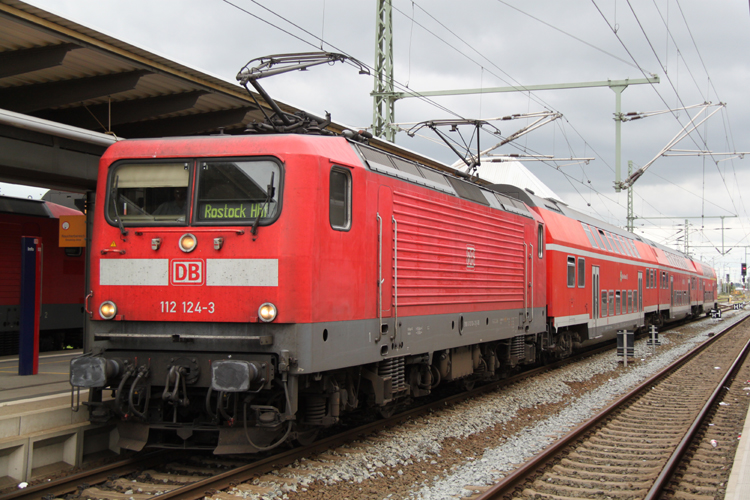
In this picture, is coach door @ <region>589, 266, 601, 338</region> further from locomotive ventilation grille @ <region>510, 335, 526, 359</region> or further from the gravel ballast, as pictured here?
locomotive ventilation grille @ <region>510, 335, 526, 359</region>

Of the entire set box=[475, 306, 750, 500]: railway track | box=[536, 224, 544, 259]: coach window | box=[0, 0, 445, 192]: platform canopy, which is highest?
box=[0, 0, 445, 192]: platform canopy

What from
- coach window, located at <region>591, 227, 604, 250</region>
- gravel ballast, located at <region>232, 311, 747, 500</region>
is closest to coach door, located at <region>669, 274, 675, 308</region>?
coach window, located at <region>591, 227, 604, 250</region>

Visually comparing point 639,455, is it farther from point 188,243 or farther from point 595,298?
point 595,298

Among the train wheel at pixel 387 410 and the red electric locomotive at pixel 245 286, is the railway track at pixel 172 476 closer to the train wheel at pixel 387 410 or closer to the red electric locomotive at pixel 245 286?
the red electric locomotive at pixel 245 286

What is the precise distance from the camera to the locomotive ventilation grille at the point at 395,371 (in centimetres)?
825

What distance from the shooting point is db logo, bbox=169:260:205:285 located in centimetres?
686

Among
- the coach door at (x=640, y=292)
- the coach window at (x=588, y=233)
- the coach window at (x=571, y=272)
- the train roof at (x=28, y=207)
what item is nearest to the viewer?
the train roof at (x=28, y=207)

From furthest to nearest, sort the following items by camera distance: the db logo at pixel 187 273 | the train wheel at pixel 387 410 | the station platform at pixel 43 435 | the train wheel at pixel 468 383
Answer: the train wheel at pixel 468 383
the train wheel at pixel 387 410
the db logo at pixel 187 273
the station platform at pixel 43 435

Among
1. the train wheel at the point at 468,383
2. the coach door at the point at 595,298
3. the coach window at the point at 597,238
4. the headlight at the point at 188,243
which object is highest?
the coach window at the point at 597,238

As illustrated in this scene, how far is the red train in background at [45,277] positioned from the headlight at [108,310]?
852 cm

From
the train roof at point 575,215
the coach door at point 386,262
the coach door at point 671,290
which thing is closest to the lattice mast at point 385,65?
the train roof at point 575,215

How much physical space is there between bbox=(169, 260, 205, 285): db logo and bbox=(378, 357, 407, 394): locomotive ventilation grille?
2587 millimetres

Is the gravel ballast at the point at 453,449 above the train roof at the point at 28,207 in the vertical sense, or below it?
below

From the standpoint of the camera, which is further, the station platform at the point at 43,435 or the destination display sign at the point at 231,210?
the destination display sign at the point at 231,210
